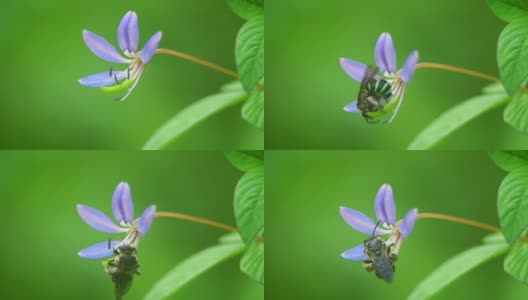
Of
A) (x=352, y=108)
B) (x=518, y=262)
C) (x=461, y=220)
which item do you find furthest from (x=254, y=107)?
(x=518, y=262)

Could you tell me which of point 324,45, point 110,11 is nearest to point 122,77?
point 110,11

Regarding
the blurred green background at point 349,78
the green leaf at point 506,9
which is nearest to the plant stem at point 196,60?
the blurred green background at point 349,78

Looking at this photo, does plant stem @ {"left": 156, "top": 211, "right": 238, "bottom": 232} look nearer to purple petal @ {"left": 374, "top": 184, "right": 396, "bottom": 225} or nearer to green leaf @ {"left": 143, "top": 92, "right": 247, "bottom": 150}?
green leaf @ {"left": 143, "top": 92, "right": 247, "bottom": 150}

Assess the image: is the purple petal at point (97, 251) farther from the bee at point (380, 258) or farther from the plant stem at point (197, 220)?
the bee at point (380, 258)

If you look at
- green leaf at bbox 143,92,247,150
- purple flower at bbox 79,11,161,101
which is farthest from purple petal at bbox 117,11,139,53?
green leaf at bbox 143,92,247,150

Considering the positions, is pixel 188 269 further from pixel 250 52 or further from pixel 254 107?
pixel 250 52

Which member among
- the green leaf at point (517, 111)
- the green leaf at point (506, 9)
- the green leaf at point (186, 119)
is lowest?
the green leaf at point (517, 111)

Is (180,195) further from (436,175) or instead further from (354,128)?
(436,175)
